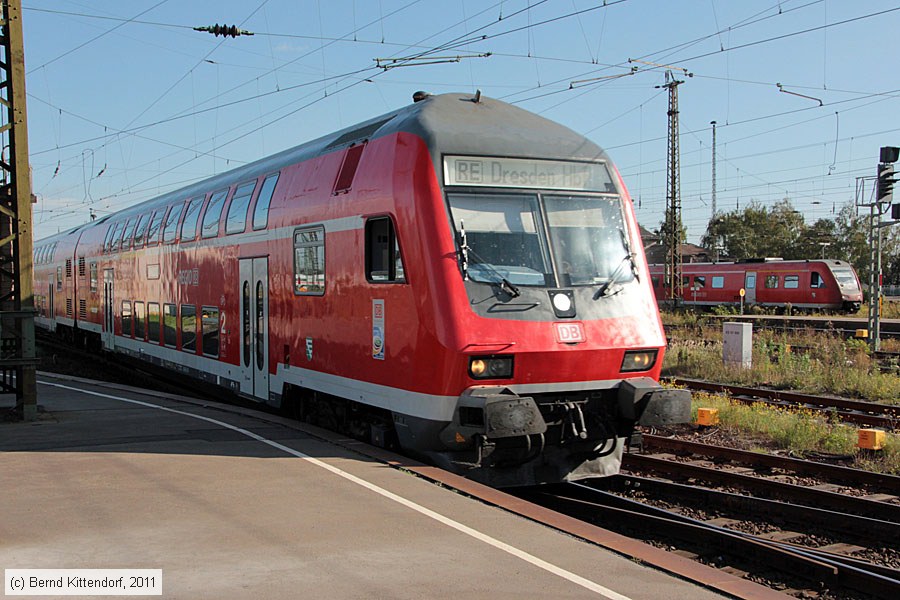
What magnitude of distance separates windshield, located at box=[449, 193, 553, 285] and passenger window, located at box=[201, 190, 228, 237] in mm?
6297

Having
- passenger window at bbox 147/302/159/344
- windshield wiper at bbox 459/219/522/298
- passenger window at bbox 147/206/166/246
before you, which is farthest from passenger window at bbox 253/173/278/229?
passenger window at bbox 147/302/159/344

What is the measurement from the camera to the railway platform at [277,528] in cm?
489

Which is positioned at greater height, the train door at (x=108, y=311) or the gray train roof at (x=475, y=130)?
the gray train roof at (x=475, y=130)

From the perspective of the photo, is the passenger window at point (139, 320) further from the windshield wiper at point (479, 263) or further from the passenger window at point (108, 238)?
the windshield wiper at point (479, 263)

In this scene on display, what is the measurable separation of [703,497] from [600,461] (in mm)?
1028

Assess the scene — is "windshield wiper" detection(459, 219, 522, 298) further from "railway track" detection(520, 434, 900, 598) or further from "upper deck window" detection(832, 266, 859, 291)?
"upper deck window" detection(832, 266, 859, 291)

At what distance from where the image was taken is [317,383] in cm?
965

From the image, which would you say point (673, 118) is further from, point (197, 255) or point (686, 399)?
point (686, 399)

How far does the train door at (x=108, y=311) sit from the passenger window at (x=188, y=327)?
6.06 meters

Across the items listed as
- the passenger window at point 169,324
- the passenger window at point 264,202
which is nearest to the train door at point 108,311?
the passenger window at point 169,324

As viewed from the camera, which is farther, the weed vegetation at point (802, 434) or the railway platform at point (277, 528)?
the weed vegetation at point (802, 434)

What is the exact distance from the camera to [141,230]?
17.4 meters

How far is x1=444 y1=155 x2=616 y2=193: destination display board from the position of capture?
7930 mm

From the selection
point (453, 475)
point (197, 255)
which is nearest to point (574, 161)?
point (453, 475)
